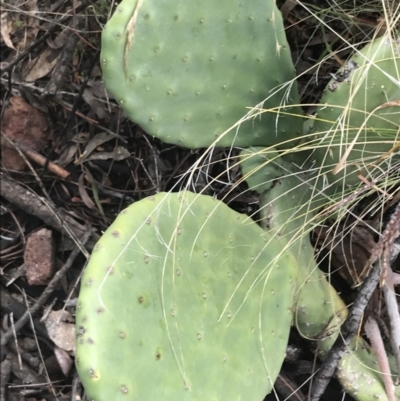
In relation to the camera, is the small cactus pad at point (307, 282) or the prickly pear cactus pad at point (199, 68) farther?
the small cactus pad at point (307, 282)

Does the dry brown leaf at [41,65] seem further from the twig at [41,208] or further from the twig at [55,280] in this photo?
the twig at [55,280]

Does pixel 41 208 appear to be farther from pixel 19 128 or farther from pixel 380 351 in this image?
pixel 380 351

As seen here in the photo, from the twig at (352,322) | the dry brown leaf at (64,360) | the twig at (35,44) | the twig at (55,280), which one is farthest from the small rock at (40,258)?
the twig at (352,322)

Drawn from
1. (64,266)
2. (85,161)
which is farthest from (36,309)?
(85,161)

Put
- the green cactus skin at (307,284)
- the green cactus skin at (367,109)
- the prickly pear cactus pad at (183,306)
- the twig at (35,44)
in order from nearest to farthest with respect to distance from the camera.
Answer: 1. the prickly pear cactus pad at (183,306)
2. the green cactus skin at (367,109)
3. the green cactus skin at (307,284)
4. the twig at (35,44)

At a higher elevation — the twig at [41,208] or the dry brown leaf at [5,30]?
the dry brown leaf at [5,30]

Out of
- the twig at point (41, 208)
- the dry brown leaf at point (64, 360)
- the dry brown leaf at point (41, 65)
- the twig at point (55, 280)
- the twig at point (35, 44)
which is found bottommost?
the dry brown leaf at point (64, 360)

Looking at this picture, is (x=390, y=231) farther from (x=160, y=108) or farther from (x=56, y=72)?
(x=56, y=72)

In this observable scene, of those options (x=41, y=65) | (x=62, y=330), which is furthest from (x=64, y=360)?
(x=41, y=65)
